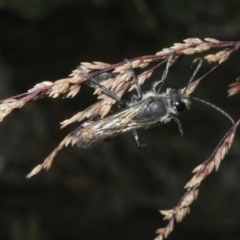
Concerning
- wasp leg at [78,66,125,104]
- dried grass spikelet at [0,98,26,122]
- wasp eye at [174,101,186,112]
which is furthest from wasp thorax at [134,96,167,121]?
dried grass spikelet at [0,98,26,122]

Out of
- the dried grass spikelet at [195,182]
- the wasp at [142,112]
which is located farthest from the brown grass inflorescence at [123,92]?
the wasp at [142,112]

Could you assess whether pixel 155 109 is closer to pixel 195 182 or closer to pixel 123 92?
pixel 123 92

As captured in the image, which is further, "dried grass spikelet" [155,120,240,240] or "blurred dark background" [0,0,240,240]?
"blurred dark background" [0,0,240,240]

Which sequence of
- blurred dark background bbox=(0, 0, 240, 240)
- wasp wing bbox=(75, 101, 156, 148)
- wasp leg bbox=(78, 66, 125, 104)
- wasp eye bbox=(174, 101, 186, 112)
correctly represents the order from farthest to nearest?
blurred dark background bbox=(0, 0, 240, 240) < wasp eye bbox=(174, 101, 186, 112) < wasp wing bbox=(75, 101, 156, 148) < wasp leg bbox=(78, 66, 125, 104)

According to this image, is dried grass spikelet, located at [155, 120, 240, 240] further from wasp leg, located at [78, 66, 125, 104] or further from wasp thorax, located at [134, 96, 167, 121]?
wasp thorax, located at [134, 96, 167, 121]

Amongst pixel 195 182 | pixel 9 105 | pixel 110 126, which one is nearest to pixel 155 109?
pixel 110 126

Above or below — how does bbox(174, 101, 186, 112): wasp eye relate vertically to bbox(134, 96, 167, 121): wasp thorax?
below
